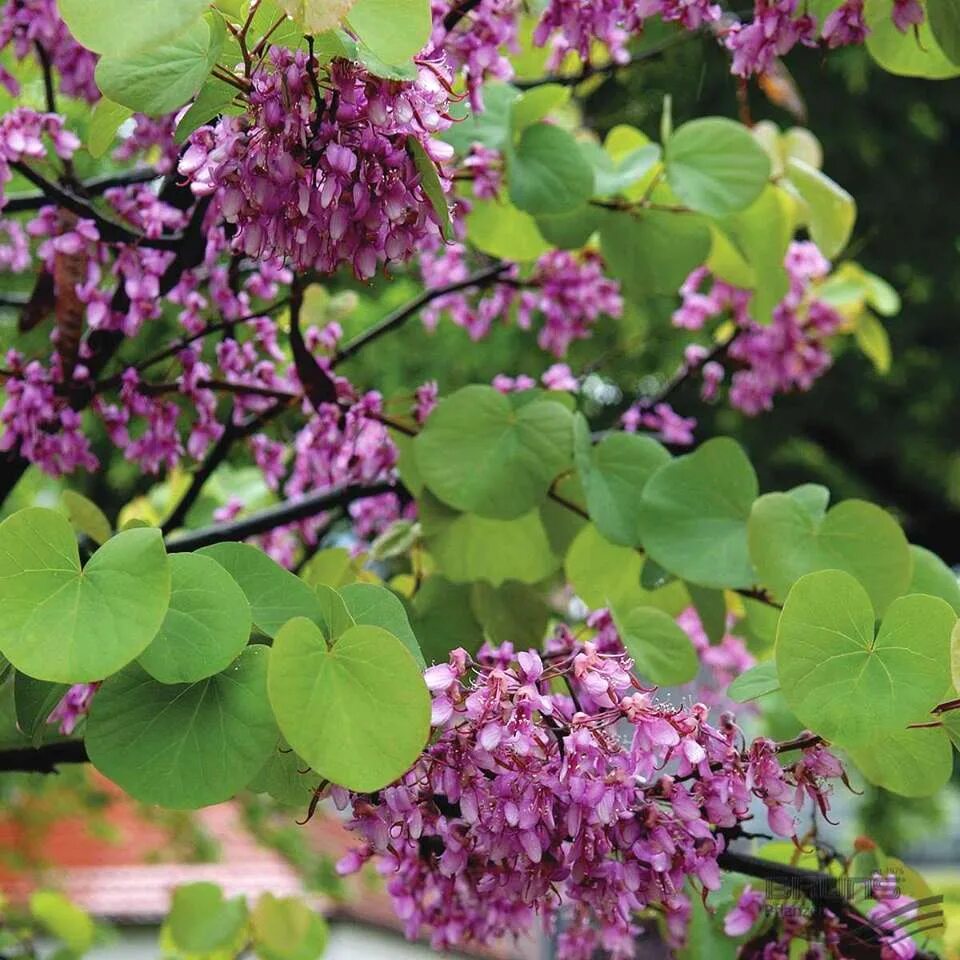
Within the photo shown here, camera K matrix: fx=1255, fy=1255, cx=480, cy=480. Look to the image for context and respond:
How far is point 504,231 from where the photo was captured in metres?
1.88

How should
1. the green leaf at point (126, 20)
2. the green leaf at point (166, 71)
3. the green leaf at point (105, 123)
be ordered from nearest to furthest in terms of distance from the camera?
the green leaf at point (126, 20) → the green leaf at point (166, 71) → the green leaf at point (105, 123)

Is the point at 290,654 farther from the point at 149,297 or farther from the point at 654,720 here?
the point at 149,297

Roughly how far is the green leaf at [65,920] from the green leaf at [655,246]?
1.49 metres

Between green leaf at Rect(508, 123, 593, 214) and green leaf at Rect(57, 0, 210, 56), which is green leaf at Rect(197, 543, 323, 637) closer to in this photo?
green leaf at Rect(57, 0, 210, 56)

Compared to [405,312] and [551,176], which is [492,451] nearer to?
[551,176]

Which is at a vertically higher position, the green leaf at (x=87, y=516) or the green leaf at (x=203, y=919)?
the green leaf at (x=87, y=516)

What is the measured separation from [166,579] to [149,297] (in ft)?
2.47

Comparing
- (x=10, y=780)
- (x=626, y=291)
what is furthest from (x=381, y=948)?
(x=626, y=291)

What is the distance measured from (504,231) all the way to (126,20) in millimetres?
1008

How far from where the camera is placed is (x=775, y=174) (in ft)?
6.57

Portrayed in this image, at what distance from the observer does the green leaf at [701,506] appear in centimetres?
148

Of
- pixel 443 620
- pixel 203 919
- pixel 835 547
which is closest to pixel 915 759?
pixel 835 547

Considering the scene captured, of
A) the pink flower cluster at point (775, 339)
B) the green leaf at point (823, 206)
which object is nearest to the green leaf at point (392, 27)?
the green leaf at point (823, 206)

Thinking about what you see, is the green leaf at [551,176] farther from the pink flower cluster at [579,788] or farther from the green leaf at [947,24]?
the pink flower cluster at [579,788]
